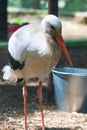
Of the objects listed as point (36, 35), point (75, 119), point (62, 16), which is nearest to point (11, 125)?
point (75, 119)

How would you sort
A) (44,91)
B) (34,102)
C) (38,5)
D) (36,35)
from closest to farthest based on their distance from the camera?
(36,35) < (34,102) < (44,91) < (38,5)

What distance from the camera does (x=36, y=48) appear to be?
139 inches

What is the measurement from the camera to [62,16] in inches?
537

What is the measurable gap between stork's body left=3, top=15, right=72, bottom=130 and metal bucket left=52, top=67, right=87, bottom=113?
678 millimetres

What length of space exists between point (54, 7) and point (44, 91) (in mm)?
1078

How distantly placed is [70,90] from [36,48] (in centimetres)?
102

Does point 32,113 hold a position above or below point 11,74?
below

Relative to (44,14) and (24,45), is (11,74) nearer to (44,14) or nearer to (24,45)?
(24,45)

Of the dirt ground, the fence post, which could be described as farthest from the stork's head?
the fence post

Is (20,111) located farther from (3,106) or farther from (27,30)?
(27,30)

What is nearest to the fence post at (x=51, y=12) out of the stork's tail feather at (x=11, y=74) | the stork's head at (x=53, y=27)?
the stork's tail feather at (x=11, y=74)

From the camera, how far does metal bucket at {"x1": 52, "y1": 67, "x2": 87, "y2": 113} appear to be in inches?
171

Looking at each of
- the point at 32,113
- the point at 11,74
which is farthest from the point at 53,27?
the point at 32,113

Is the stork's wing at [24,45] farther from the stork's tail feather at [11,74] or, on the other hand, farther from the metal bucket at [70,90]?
the metal bucket at [70,90]
